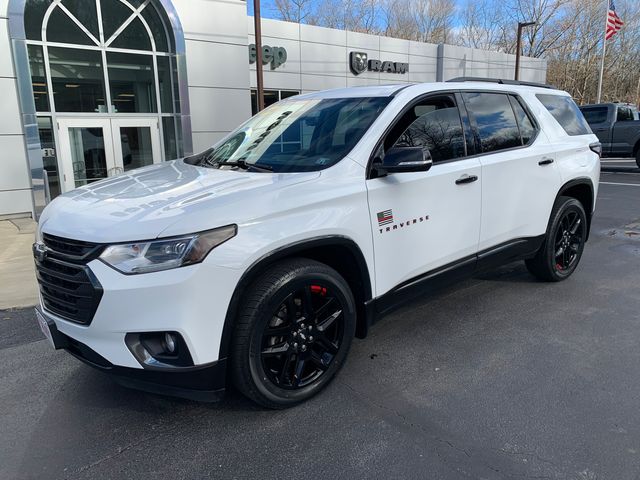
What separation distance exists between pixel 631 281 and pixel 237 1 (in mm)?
10984

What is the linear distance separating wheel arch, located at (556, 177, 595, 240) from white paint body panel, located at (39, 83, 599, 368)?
0.73 m

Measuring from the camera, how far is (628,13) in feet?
151

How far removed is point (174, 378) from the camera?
2547mm

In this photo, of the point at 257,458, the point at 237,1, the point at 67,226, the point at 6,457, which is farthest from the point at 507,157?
the point at 237,1

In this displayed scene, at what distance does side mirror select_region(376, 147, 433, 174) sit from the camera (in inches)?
121

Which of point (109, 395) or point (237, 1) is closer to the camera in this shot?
point (109, 395)

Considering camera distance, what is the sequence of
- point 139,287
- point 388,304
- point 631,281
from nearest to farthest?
point 139,287 < point 388,304 < point 631,281

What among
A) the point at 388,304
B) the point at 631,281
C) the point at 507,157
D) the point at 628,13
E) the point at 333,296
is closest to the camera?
the point at 333,296

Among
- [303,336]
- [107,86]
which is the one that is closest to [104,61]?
[107,86]

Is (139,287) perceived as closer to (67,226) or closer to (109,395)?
(67,226)

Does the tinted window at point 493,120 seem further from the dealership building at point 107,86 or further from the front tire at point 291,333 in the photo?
the dealership building at point 107,86

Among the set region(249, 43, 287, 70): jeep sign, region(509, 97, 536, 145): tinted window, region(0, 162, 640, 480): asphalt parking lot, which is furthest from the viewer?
region(249, 43, 287, 70): jeep sign

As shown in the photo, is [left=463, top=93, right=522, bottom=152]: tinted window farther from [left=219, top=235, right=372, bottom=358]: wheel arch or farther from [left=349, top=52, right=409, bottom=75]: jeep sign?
[left=349, top=52, right=409, bottom=75]: jeep sign

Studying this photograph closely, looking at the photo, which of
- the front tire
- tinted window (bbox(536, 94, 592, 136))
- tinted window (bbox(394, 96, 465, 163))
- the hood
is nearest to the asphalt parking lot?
the front tire
